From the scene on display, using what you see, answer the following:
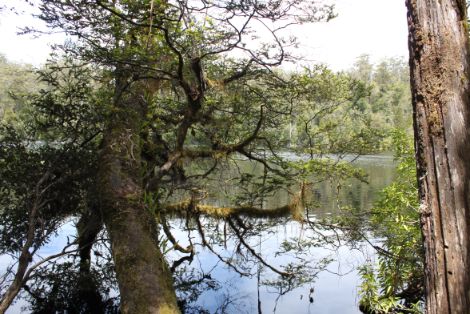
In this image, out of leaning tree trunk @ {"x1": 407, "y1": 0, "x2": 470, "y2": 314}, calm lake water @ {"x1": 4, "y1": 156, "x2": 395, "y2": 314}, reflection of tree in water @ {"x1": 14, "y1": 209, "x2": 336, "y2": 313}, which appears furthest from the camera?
calm lake water @ {"x1": 4, "y1": 156, "x2": 395, "y2": 314}

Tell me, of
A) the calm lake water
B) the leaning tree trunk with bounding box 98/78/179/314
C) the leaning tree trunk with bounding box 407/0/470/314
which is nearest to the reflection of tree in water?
the calm lake water

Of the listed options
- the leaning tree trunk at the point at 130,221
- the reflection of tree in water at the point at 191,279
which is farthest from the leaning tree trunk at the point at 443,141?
the reflection of tree in water at the point at 191,279

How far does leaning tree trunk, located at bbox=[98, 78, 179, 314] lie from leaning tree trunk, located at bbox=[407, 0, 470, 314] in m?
1.88

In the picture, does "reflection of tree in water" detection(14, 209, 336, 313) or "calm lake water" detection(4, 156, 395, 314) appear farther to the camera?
"calm lake water" detection(4, 156, 395, 314)

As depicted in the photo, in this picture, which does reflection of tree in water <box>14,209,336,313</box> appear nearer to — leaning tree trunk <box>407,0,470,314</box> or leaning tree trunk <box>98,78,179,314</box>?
leaning tree trunk <box>98,78,179,314</box>

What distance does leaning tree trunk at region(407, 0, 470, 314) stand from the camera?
55.1 inches

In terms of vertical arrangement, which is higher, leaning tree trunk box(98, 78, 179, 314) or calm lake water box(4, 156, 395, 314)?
leaning tree trunk box(98, 78, 179, 314)

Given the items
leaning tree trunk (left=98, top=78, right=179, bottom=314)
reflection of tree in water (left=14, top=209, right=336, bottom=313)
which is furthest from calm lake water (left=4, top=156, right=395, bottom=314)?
leaning tree trunk (left=98, top=78, right=179, bottom=314)

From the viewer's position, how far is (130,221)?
11.1 feet

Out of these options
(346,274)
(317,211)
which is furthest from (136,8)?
(317,211)

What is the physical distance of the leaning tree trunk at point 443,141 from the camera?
1400mm

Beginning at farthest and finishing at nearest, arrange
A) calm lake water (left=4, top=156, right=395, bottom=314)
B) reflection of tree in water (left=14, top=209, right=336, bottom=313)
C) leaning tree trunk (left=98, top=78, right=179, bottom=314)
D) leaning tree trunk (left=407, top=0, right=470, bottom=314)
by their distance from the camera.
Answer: calm lake water (left=4, top=156, right=395, bottom=314)
reflection of tree in water (left=14, top=209, right=336, bottom=313)
leaning tree trunk (left=98, top=78, right=179, bottom=314)
leaning tree trunk (left=407, top=0, right=470, bottom=314)

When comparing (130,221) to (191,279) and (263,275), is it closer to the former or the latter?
(191,279)

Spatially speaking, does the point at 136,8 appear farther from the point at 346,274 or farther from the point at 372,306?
A: the point at 346,274
